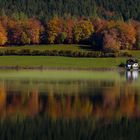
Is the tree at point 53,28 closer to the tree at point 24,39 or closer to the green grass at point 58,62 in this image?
the tree at point 24,39

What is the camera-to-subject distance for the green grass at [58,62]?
107 metres

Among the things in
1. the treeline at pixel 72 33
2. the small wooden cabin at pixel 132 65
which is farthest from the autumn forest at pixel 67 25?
the small wooden cabin at pixel 132 65

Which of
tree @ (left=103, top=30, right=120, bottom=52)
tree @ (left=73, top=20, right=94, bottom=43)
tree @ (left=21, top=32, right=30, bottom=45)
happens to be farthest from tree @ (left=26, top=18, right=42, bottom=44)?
tree @ (left=103, top=30, right=120, bottom=52)

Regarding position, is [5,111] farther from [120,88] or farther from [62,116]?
[120,88]

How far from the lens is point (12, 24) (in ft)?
522

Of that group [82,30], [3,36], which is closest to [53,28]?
[82,30]

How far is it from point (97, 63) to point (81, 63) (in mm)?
3221

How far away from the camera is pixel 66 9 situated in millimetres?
190750

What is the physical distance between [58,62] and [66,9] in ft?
267

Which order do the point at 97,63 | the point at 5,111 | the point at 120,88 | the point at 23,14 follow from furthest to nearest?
1. the point at 23,14
2. the point at 97,63
3. the point at 120,88
4. the point at 5,111

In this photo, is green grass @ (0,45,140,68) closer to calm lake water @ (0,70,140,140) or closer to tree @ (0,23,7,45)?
tree @ (0,23,7,45)

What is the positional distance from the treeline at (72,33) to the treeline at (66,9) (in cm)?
1719

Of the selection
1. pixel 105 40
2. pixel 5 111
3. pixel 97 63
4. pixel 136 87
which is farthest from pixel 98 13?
pixel 5 111

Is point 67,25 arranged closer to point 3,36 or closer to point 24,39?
point 24,39
